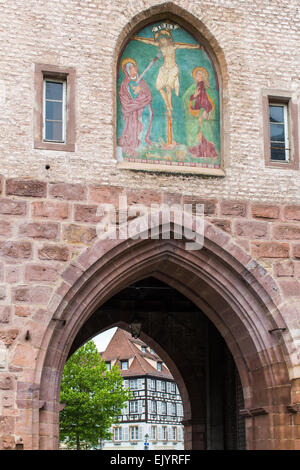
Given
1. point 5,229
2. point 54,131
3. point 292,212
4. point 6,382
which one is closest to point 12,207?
point 5,229

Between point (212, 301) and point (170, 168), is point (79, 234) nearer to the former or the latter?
point (170, 168)

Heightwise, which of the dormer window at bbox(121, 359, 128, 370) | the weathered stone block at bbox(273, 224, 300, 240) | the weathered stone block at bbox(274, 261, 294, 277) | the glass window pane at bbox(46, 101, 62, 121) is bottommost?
the weathered stone block at bbox(274, 261, 294, 277)

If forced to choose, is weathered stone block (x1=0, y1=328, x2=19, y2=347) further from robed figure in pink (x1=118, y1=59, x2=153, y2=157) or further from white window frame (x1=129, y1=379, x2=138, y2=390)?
white window frame (x1=129, y1=379, x2=138, y2=390)

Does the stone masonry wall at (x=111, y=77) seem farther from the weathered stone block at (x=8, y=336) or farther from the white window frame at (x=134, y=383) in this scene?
the white window frame at (x=134, y=383)

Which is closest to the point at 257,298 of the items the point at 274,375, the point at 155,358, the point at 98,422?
the point at 274,375

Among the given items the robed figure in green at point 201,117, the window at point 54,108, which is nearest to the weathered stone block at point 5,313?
the window at point 54,108

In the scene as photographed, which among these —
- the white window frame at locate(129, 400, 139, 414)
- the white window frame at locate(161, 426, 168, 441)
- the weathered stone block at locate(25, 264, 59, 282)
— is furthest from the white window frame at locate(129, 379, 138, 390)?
the weathered stone block at locate(25, 264, 59, 282)

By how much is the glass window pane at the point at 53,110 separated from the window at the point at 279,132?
8.88 ft

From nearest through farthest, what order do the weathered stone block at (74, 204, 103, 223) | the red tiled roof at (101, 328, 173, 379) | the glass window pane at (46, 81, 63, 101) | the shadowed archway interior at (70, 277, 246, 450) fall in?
the weathered stone block at (74, 204, 103, 223) < the glass window pane at (46, 81, 63, 101) < the shadowed archway interior at (70, 277, 246, 450) < the red tiled roof at (101, 328, 173, 379)

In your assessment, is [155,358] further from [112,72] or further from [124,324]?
[112,72]

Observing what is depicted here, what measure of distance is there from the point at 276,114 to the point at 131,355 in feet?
119

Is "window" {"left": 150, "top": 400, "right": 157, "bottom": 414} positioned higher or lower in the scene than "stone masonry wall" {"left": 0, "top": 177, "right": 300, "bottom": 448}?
higher

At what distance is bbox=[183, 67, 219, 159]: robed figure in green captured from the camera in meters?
11.1

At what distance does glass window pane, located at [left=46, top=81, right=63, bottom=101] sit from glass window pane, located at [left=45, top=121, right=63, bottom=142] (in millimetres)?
324
